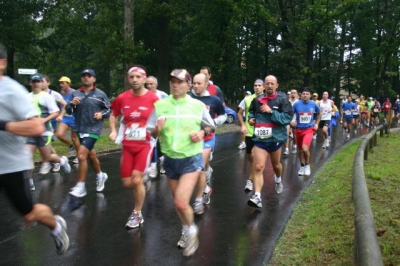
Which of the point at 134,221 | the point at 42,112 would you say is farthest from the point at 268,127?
the point at 42,112

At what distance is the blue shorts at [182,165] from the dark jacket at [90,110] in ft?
8.65

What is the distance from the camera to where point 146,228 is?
5.88 m

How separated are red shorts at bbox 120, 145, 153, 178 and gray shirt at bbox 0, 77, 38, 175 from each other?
193 centimetres

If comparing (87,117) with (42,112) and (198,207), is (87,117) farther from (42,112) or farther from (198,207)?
(198,207)

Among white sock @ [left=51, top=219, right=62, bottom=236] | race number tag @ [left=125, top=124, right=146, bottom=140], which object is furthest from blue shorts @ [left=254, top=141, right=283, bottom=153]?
white sock @ [left=51, top=219, right=62, bottom=236]

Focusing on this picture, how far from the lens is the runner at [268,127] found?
6.88 metres

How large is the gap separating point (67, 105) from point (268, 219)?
3.99m

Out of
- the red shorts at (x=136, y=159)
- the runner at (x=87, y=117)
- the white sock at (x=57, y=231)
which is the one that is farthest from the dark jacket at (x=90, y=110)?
the white sock at (x=57, y=231)

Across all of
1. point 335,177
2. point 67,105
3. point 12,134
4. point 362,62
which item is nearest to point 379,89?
point 362,62

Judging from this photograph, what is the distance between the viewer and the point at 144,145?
573 centimetres

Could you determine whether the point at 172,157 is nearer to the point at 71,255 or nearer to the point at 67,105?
the point at 71,255

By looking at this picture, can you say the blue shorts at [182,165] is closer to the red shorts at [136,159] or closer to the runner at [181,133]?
the runner at [181,133]

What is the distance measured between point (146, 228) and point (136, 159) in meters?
0.93

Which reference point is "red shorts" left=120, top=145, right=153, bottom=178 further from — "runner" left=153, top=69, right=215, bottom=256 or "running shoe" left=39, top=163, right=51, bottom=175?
"running shoe" left=39, top=163, right=51, bottom=175
